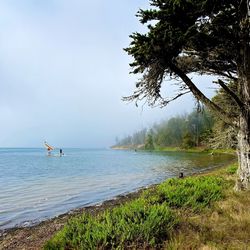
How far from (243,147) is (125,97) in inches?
168

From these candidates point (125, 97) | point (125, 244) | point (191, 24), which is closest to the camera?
point (125, 244)

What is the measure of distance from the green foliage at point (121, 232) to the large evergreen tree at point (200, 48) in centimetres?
454

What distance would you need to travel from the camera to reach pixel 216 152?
71.4 meters

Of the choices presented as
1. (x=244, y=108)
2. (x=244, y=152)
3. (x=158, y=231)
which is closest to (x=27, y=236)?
(x=158, y=231)

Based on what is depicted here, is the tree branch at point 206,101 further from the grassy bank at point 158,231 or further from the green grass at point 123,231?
the green grass at point 123,231

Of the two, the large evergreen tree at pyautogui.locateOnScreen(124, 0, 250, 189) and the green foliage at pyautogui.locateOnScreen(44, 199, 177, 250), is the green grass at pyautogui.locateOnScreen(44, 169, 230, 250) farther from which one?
the large evergreen tree at pyautogui.locateOnScreen(124, 0, 250, 189)

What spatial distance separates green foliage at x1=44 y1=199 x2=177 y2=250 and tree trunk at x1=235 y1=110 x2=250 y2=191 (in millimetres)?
4470

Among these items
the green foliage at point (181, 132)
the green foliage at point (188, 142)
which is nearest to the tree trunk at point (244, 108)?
the green foliage at point (181, 132)

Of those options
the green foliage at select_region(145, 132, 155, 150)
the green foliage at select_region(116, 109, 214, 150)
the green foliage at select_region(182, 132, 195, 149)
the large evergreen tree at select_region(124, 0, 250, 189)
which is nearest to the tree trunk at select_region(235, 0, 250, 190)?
the large evergreen tree at select_region(124, 0, 250, 189)

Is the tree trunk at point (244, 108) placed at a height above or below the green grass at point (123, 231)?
above

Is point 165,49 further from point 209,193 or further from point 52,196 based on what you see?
point 52,196

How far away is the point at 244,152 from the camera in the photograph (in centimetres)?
909

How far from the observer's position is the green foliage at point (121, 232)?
4582mm

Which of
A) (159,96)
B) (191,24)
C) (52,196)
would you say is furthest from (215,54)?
(52,196)
